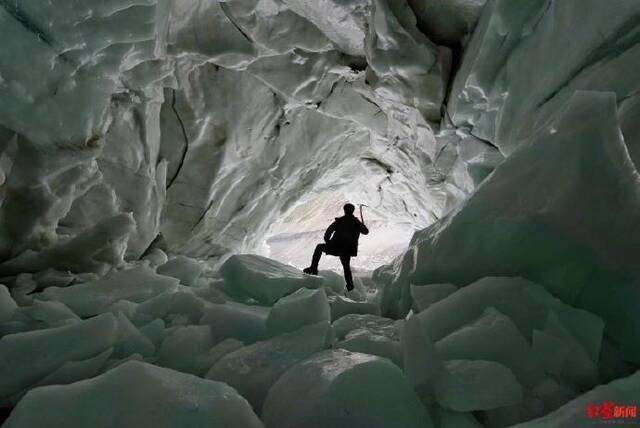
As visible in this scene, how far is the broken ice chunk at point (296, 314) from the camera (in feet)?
5.73

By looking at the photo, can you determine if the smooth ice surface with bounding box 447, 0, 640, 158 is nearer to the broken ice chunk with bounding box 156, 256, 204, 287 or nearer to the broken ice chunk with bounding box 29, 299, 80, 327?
the broken ice chunk with bounding box 29, 299, 80, 327

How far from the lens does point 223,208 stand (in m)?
7.20

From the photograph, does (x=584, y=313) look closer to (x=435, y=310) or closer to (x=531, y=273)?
(x=531, y=273)

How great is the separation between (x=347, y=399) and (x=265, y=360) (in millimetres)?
498

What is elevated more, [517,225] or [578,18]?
[578,18]

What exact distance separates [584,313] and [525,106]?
190 cm

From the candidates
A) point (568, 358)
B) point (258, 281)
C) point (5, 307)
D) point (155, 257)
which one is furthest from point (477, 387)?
point (155, 257)

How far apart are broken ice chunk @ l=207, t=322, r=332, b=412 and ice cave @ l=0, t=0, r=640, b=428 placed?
1 centimetres

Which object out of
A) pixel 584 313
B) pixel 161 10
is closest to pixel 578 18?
pixel 584 313

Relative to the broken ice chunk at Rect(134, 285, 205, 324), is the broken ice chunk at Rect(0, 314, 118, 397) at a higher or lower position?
higher

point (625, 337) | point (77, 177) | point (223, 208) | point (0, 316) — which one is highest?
point (625, 337)

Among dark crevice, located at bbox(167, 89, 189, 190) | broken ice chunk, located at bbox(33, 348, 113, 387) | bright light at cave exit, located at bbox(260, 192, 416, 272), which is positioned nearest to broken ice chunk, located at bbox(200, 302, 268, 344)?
broken ice chunk, located at bbox(33, 348, 113, 387)

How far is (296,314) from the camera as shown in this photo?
5.75ft

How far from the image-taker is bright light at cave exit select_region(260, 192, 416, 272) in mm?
12320
